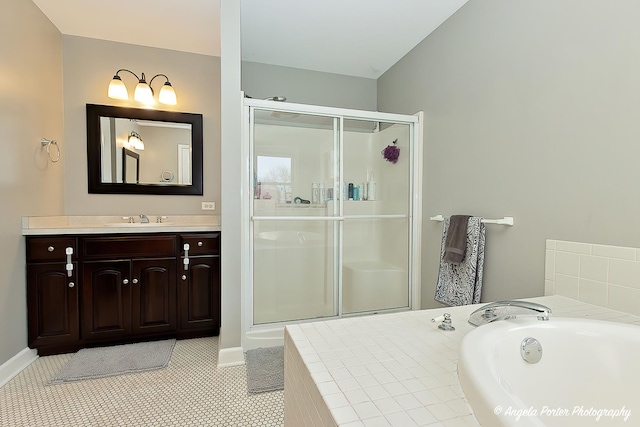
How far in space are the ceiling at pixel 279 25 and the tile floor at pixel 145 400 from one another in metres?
2.51

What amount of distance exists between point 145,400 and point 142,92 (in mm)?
2340

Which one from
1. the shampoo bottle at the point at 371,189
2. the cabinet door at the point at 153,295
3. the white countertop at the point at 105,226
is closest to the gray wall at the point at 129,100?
the white countertop at the point at 105,226

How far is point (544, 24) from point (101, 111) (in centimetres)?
324

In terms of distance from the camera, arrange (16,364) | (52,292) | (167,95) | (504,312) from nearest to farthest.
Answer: (504,312)
(16,364)
(52,292)
(167,95)

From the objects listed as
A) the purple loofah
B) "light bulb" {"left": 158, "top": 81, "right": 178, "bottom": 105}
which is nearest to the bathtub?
the purple loofah

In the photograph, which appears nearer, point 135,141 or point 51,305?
point 51,305

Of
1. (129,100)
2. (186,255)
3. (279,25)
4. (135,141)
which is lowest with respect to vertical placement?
(186,255)

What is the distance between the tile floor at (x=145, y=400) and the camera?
4.97ft

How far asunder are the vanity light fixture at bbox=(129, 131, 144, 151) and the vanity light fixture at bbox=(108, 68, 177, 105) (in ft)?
0.98

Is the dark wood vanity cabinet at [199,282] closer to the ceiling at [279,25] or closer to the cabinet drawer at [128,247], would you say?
the cabinet drawer at [128,247]

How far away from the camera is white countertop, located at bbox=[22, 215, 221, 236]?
6.97 ft

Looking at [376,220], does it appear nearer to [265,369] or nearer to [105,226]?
[265,369]

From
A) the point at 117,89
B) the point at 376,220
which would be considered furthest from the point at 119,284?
the point at 376,220

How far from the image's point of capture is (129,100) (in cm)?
277
